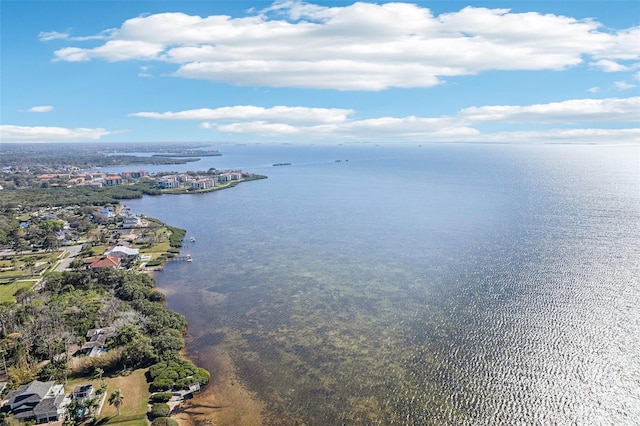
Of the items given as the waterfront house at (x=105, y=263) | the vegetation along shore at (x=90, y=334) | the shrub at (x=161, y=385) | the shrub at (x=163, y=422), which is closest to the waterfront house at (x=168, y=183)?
the vegetation along shore at (x=90, y=334)

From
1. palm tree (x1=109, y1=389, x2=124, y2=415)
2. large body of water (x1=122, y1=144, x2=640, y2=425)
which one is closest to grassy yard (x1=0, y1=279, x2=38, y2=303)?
large body of water (x1=122, y1=144, x2=640, y2=425)

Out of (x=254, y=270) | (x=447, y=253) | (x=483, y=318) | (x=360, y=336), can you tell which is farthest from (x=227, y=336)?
(x=447, y=253)

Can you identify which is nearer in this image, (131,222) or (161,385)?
(161,385)

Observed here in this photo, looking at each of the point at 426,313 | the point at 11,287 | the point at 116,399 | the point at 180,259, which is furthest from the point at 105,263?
the point at 426,313

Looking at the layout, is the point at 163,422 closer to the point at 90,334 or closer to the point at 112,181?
the point at 90,334

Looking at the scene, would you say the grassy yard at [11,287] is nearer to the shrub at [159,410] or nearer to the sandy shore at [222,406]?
the shrub at [159,410]

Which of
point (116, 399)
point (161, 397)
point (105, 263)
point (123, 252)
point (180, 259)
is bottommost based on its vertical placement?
point (161, 397)
